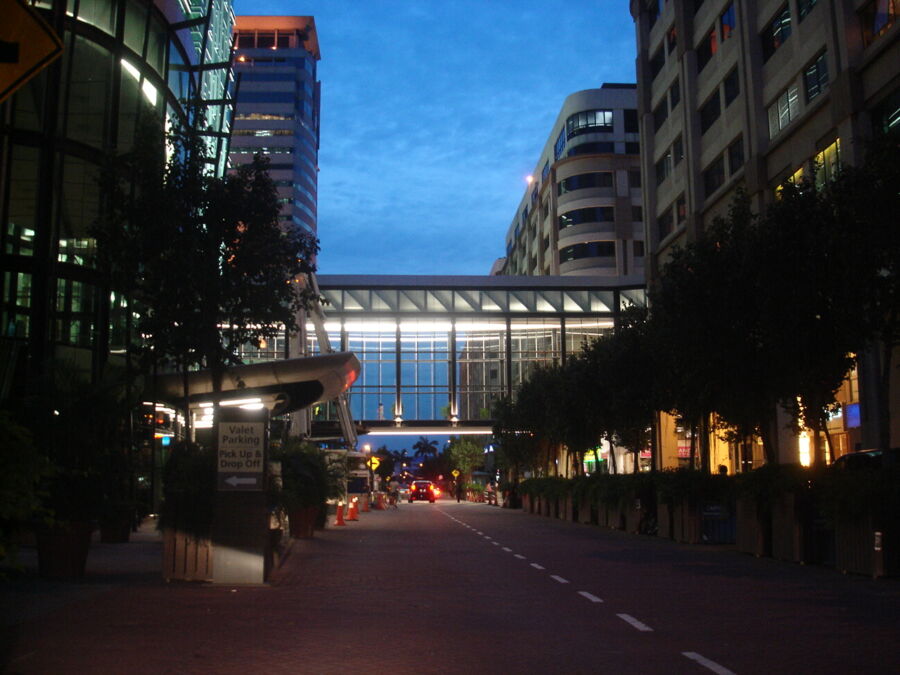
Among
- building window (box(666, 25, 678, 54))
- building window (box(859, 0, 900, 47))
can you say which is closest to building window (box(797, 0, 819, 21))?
building window (box(859, 0, 900, 47))

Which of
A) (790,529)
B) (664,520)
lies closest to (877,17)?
(664,520)

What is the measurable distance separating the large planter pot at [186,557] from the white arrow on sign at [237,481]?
0.94 metres

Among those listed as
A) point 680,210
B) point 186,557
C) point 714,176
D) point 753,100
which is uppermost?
point 753,100

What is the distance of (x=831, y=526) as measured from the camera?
60.5ft

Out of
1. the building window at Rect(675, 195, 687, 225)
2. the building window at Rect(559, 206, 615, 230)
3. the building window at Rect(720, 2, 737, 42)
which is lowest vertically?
the building window at Rect(675, 195, 687, 225)

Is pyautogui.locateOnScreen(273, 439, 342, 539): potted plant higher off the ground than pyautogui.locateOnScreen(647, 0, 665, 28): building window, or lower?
lower

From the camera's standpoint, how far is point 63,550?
1567 cm

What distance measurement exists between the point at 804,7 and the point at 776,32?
135 inches

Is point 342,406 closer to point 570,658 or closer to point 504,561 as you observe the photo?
point 504,561

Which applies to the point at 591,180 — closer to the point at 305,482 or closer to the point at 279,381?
the point at 279,381

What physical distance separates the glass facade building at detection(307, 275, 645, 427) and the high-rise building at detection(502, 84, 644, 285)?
14.7 m

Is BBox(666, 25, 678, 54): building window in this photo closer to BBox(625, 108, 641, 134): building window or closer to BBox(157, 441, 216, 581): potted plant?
BBox(625, 108, 641, 134): building window

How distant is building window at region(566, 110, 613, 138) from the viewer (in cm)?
9975

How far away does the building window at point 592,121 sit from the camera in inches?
3927
